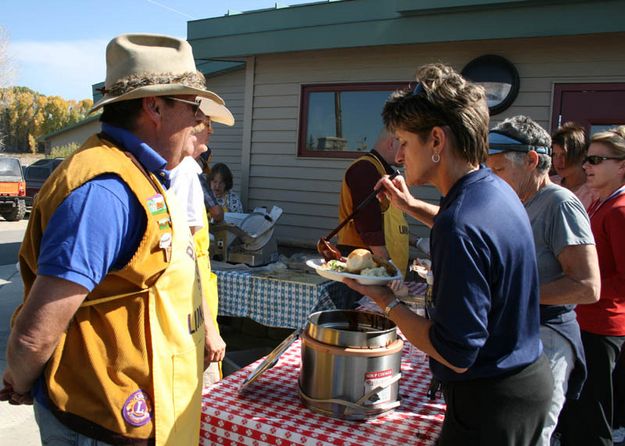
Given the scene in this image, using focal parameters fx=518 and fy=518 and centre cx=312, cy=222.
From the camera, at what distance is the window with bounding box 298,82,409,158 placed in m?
6.11

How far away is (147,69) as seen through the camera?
160 cm

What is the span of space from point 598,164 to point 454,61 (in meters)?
2.93

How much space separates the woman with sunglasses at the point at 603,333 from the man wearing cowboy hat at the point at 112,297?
7.09ft

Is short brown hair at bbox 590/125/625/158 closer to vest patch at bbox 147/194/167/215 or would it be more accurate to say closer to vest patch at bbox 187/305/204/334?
vest patch at bbox 187/305/204/334

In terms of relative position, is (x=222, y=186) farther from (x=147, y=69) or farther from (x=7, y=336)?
(x=147, y=69)

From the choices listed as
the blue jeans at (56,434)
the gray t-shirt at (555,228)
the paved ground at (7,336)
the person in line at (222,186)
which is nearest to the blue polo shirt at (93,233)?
the blue jeans at (56,434)

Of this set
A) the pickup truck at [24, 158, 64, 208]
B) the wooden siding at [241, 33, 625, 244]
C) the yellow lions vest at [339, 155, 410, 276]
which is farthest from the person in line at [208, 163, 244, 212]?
the pickup truck at [24, 158, 64, 208]

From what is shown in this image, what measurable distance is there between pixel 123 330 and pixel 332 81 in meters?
5.30

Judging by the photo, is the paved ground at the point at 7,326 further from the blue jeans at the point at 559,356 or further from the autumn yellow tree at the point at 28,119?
the autumn yellow tree at the point at 28,119

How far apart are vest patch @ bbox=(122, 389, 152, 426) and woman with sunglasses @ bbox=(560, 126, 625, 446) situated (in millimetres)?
2311

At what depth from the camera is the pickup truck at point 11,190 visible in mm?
16875

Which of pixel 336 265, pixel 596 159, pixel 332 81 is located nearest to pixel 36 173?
pixel 332 81

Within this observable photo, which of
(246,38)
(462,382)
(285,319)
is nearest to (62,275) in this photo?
(462,382)

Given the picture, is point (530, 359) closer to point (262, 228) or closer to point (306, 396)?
point (306, 396)
